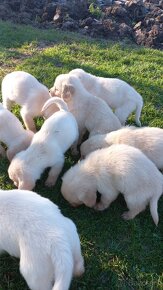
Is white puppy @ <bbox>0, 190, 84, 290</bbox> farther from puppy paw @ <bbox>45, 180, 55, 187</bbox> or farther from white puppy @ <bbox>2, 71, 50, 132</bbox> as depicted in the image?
white puppy @ <bbox>2, 71, 50, 132</bbox>

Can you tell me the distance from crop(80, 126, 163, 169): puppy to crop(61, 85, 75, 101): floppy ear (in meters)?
0.82

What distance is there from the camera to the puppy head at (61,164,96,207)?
4.65m

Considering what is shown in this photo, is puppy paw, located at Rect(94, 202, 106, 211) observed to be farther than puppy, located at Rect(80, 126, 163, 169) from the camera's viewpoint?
No

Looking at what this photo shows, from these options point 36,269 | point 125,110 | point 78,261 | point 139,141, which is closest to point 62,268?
point 36,269

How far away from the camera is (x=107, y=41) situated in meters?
9.88

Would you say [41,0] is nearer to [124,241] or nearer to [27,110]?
[27,110]

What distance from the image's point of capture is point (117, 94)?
620 cm

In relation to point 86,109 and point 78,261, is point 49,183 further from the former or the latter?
point 78,261

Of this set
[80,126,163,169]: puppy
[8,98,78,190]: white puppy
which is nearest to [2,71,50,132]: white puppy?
[8,98,78,190]: white puppy

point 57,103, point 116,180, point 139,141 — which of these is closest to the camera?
point 116,180

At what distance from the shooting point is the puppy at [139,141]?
500cm

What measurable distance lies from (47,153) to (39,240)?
1662mm

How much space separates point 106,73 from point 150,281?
470 cm

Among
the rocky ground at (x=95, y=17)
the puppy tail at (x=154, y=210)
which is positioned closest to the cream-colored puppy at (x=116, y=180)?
the puppy tail at (x=154, y=210)
